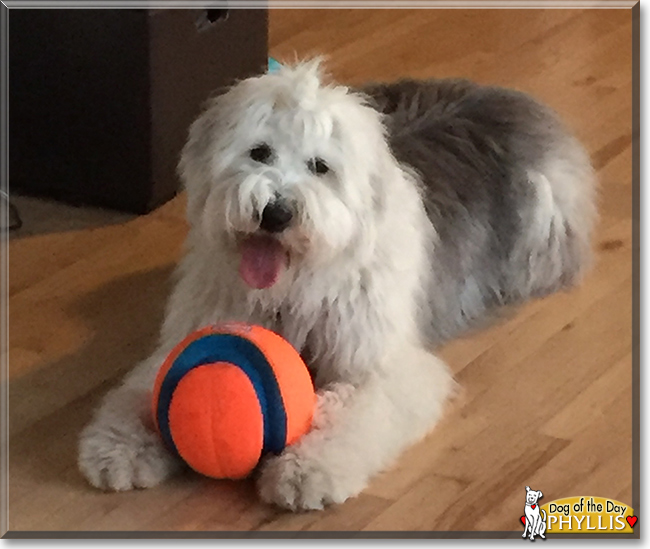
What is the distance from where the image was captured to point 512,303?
2.56m

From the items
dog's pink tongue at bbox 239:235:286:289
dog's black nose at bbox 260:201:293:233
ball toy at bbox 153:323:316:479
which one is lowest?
ball toy at bbox 153:323:316:479

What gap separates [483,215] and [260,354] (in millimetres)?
854

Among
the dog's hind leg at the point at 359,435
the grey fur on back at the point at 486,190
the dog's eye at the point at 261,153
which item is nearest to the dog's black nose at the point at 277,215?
the dog's eye at the point at 261,153

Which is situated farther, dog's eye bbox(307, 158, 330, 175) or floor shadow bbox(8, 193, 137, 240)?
floor shadow bbox(8, 193, 137, 240)

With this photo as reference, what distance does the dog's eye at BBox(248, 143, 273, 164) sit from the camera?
1.90 meters

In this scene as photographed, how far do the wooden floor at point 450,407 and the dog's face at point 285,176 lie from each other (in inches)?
16.2

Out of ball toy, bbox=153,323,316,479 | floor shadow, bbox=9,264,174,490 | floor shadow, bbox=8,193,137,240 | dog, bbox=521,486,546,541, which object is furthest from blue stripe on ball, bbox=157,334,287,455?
floor shadow, bbox=8,193,137,240

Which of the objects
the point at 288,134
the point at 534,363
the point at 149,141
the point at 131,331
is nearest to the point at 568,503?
the point at 534,363

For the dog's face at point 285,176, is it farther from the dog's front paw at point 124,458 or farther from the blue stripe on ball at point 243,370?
the dog's front paw at point 124,458

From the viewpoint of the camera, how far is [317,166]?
6.23 feet

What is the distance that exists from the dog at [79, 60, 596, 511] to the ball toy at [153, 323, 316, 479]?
5 centimetres

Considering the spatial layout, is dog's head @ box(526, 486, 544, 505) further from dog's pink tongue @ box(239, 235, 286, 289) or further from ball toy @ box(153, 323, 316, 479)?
dog's pink tongue @ box(239, 235, 286, 289)

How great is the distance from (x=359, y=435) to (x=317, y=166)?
1.53 feet

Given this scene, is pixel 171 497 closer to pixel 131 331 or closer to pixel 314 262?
pixel 314 262
